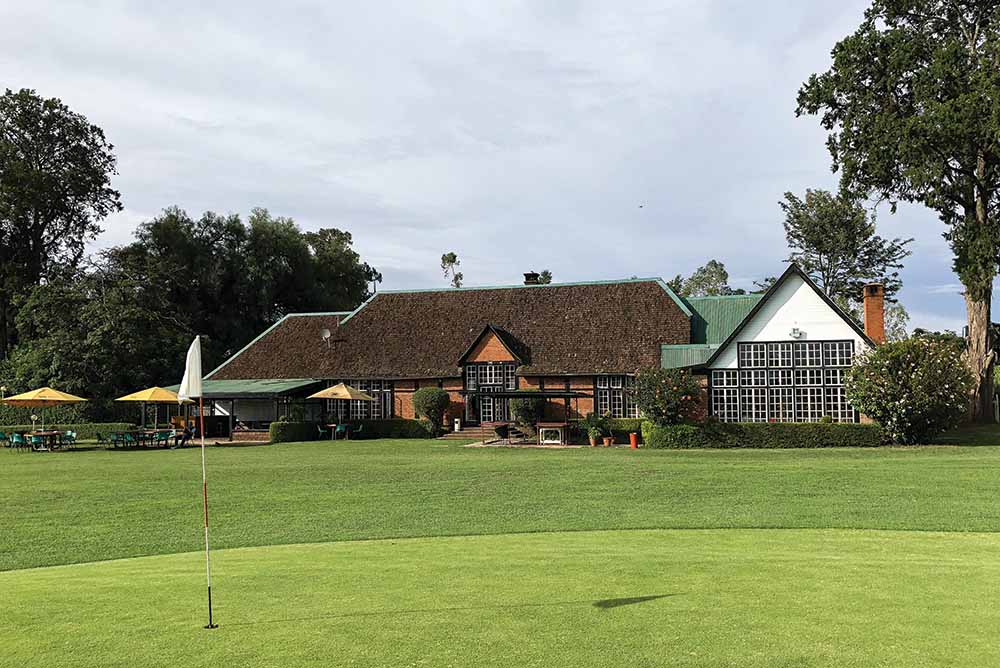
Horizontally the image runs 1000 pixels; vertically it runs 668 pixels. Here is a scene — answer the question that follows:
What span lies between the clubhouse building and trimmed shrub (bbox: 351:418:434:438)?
5.68 ft

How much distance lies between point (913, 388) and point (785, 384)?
671 cm

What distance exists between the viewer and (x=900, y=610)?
6965 millimetres

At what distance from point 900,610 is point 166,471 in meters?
21.3

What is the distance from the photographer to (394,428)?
4209cm

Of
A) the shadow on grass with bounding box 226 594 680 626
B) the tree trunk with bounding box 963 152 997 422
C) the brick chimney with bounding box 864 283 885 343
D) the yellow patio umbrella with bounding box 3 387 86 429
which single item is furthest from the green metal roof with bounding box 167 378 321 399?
the shadow on grass with bounding box 226 594 680 626

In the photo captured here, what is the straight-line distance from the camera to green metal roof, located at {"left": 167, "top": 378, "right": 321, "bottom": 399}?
4156 cm

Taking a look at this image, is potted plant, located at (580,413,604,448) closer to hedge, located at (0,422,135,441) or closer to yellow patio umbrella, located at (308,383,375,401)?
yellow patio umbrella, located at (308,383,375,401)

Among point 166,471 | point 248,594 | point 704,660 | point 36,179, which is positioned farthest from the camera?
point 36,179

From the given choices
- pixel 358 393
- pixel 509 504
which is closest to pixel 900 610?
pixel 509 504

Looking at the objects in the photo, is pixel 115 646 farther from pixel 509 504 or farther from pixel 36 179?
pixel 36 179

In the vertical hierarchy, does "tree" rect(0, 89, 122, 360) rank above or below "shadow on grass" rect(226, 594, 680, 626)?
above

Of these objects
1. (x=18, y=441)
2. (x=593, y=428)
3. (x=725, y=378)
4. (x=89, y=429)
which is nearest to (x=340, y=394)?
(x=593, y=428)

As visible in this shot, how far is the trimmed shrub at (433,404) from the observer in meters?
41.5

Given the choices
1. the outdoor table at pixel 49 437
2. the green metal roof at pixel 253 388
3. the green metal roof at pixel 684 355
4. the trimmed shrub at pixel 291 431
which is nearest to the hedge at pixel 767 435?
the green metal roof at pixel 684 355
